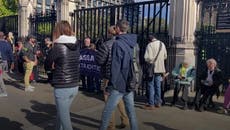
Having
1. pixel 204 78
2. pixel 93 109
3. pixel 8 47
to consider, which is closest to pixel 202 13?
pixel 204 78

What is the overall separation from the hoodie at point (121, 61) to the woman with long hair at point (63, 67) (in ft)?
1.92

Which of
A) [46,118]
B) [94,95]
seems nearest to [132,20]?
[94,95]

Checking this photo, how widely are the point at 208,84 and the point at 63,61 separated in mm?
3993

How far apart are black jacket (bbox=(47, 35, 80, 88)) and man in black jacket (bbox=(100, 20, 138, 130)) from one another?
0.63 m

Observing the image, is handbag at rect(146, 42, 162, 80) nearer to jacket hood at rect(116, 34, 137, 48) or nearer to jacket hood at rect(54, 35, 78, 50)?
jacket hood at rect(116, 34, 137, 48)

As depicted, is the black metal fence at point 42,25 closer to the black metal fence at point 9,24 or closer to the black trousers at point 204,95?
the black metal fence at point 9,24

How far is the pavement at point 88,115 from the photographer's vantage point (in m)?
6.15

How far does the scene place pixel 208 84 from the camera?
7.29 m

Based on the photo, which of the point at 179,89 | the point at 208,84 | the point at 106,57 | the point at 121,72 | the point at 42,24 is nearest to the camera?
the point at 121,72

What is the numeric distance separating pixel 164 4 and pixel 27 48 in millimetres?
4201

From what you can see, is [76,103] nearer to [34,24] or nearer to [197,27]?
[197,27]

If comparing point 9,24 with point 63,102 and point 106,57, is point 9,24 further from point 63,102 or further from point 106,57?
point 63,102

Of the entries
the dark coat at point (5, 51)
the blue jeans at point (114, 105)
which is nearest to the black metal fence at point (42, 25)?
the dark coat at point (5, 51)

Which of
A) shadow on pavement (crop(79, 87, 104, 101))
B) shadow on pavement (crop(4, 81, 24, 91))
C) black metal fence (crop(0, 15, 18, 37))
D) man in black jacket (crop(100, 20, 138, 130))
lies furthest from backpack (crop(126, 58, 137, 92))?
black metal fence (crop(0, 15, 18, 37))
